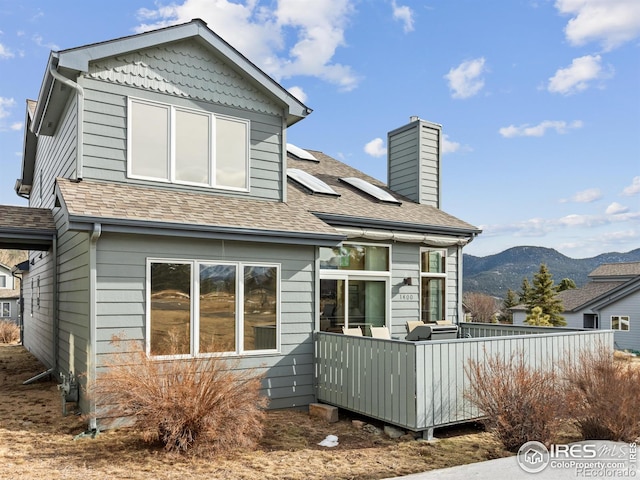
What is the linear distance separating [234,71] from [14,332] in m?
19.7

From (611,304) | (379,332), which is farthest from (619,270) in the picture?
(379,332)

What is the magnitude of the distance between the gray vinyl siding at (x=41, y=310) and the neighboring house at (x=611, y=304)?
3049cm

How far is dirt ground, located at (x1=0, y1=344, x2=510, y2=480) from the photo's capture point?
5.23 metres

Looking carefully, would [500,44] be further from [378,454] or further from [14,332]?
→ [14,332]

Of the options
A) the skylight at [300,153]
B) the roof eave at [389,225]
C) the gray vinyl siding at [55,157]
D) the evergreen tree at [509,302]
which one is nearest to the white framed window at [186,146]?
the gray vinyl siding at [55,157]

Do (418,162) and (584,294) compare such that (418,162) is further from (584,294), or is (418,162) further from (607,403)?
(584,294)

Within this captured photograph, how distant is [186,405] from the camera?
5.70 meters

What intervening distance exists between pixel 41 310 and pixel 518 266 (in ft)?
381

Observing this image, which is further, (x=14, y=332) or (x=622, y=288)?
(x=622, y=288)

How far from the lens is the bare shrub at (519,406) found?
595 centimetres

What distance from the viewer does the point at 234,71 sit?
887 cm

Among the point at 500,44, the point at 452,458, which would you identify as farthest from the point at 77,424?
the point at 500,44
